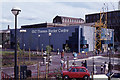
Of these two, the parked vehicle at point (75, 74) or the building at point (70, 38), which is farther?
the building at point (70, 38)

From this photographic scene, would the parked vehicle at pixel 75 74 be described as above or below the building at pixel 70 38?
below

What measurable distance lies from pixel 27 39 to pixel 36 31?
239 inches

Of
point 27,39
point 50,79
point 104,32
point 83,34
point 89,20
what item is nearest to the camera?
point 50,79

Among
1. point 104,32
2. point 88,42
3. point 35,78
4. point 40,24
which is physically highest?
point 40,24

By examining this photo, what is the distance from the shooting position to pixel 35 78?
16.4 meters

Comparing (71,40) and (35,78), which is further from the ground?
(71,40)

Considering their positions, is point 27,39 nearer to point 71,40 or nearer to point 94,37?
point 71,40

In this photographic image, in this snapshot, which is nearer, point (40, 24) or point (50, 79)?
point (50, 79)

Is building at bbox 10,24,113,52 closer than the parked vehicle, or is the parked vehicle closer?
the parked vehicle

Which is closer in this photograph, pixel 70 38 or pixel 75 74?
pixel 75 74

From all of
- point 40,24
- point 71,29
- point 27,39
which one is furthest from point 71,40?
point 40,24

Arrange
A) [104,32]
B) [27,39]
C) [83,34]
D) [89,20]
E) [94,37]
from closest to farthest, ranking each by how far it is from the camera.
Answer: [83,34] < [94,37] < [104,32] < [27,39] < [89,20]

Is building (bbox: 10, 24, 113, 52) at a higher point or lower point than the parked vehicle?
higher

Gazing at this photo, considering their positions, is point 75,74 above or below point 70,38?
below
